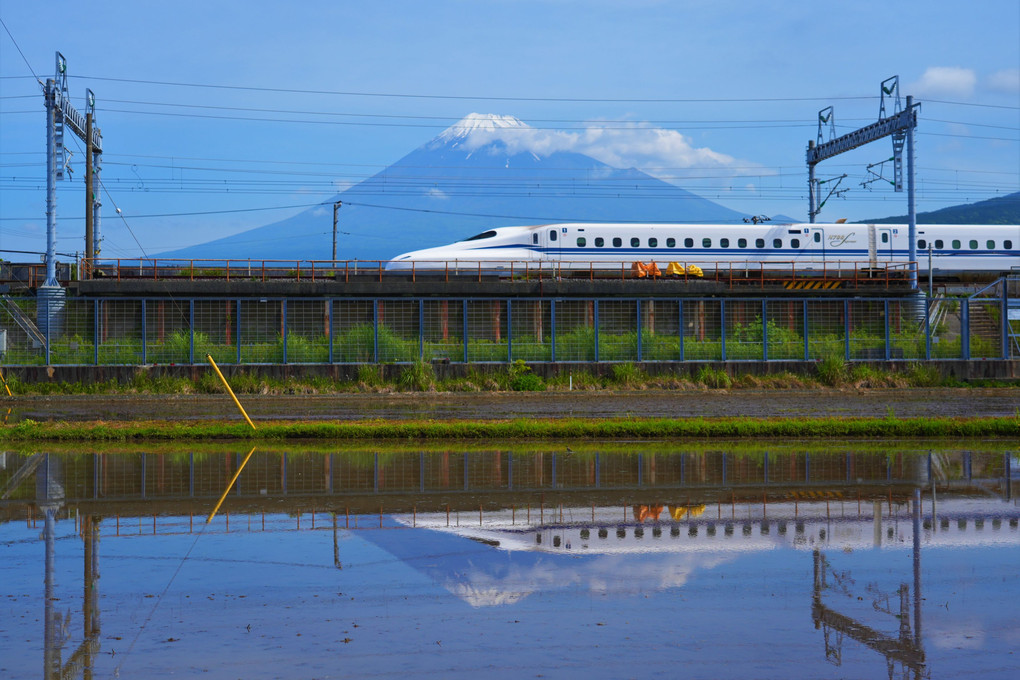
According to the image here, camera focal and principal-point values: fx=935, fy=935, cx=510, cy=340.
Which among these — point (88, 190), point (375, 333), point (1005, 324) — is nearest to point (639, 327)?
point (375, 333)

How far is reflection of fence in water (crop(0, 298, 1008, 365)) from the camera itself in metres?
33.4

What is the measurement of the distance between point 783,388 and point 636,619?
1100 inches

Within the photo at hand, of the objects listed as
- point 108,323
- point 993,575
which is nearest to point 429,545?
point 993,575

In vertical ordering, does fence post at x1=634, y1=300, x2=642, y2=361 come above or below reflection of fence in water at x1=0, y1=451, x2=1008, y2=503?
above

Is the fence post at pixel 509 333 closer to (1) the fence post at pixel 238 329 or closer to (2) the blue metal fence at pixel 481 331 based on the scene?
(2) the blue metal fence at pixel 481 331

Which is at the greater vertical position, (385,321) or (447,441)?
(385,321)

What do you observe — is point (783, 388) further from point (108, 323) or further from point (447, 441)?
point (108, 323)

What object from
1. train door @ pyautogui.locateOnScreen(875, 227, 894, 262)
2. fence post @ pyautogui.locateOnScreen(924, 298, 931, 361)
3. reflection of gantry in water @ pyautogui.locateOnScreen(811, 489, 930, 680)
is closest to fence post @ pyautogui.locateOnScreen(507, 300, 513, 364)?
fence post @ pyautogui.locateOnScreen(924, 298, 931, 361)

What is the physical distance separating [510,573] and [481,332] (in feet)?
86.7

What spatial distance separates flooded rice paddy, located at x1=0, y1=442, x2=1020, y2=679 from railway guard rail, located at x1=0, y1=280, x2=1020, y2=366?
19213 millimetres

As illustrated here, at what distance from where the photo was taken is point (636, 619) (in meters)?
7.30

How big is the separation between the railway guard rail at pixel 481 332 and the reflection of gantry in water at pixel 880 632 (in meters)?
26.0

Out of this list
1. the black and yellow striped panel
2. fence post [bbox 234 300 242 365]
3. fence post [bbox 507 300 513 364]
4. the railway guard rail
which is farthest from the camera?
the black and yellow striped panel

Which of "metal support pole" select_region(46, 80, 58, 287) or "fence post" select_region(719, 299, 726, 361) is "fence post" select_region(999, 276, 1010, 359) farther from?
"metal support pole" select_region(46, 80, 58, 287)
